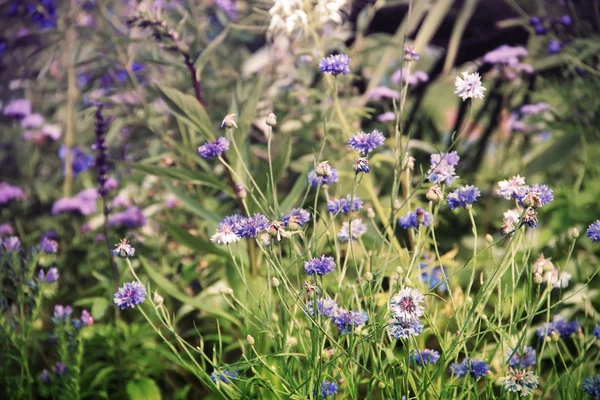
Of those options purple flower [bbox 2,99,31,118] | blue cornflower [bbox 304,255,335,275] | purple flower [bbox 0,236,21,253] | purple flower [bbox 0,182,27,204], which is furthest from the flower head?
purple flower [bbox 2,99,31,118]

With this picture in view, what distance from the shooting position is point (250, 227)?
97cm

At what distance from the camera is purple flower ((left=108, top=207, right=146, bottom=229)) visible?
1821 mm

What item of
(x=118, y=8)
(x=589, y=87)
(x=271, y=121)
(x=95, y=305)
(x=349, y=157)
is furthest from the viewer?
(x=118, y=8)

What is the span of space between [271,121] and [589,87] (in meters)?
1.50

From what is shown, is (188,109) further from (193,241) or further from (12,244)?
(12,244)

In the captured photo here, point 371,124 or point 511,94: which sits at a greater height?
point 511,94

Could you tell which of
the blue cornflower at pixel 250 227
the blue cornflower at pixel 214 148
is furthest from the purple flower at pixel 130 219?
the blue cornflower at pixel 250 227

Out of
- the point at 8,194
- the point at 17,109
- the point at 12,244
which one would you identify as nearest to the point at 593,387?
the point at 12,244

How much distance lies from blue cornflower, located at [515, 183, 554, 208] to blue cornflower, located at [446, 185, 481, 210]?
2.7 inches

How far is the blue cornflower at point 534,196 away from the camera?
2.97ft

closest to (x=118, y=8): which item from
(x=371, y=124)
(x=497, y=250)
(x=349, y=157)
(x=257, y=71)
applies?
(x=257, y=71)

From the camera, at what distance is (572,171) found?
2418 millimetres

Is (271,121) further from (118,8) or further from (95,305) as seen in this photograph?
(118,8)

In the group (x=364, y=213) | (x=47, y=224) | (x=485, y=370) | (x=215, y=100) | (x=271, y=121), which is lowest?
(x=47, y=224)
